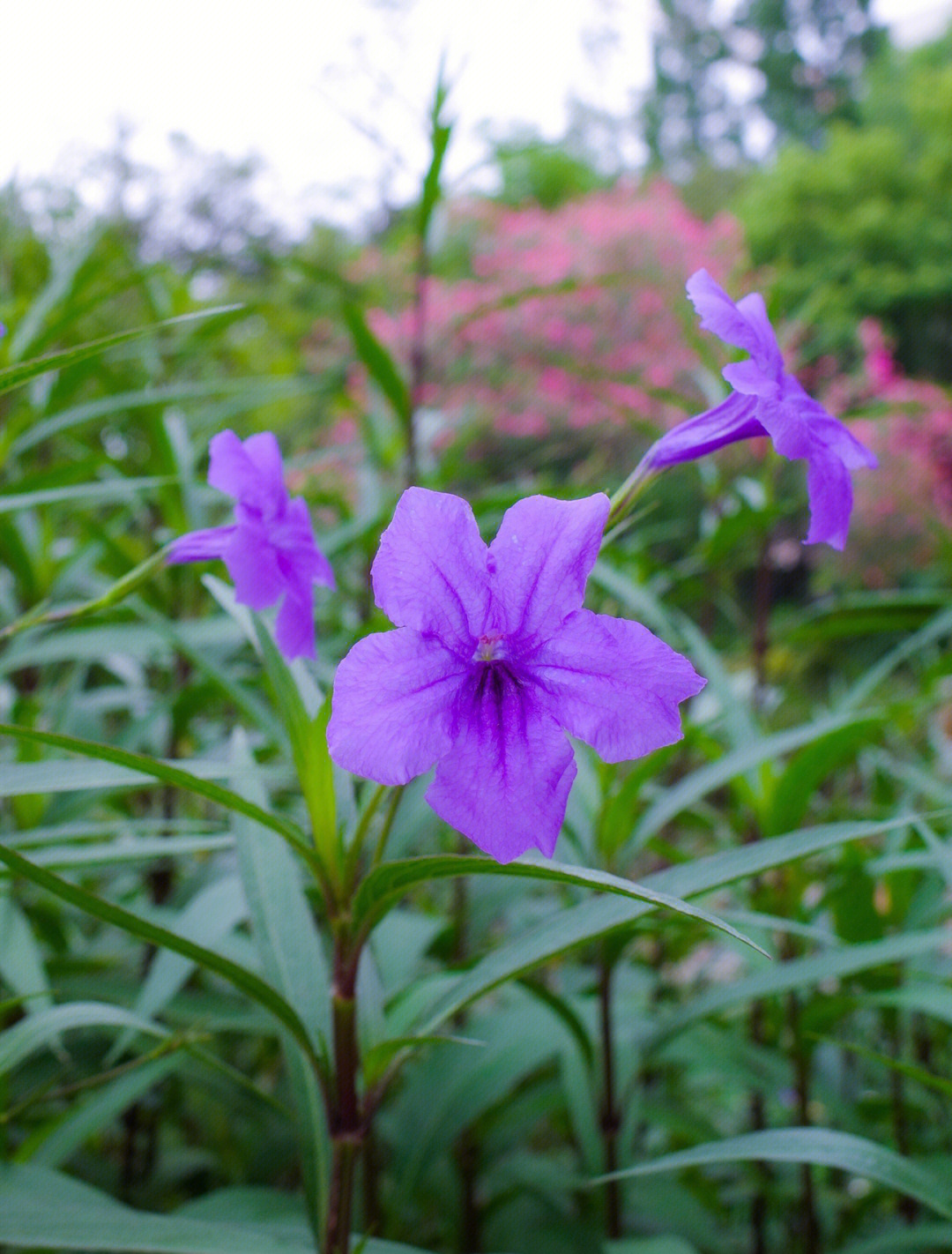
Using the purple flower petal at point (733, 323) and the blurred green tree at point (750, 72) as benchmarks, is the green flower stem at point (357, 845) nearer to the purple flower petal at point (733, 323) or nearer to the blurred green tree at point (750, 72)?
the purple flower petal at point (733, 323)

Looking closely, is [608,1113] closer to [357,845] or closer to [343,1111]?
[343,1111]

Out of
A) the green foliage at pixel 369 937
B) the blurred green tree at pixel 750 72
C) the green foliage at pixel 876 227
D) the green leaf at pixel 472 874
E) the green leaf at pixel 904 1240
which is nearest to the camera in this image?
the green leaf at pixel 472 874

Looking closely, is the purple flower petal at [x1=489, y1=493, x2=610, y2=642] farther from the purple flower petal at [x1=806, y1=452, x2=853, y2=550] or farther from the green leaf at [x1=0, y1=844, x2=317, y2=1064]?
the green leaf at [x1=0, y1=844, x2=317, y2=1064]

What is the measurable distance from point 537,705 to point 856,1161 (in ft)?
1.64

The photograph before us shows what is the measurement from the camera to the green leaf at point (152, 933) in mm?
620

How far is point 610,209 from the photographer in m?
9.52

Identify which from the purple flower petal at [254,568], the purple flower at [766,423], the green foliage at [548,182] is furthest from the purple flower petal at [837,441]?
the green foliage at [548,182]

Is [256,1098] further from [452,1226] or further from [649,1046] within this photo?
[649,1046]

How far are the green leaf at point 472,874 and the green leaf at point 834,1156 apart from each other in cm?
29

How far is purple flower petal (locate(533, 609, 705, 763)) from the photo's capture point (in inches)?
21.9

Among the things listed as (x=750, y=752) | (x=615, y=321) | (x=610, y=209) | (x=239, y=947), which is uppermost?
(x=610, y=209)

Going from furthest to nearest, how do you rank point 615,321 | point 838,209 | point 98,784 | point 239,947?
point 838,209 → point 615,321 → point 239,947 → point 98,784

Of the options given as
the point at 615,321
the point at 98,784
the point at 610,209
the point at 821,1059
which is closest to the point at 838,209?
the point at 610,209

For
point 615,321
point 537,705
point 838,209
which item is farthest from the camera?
point 838,209
